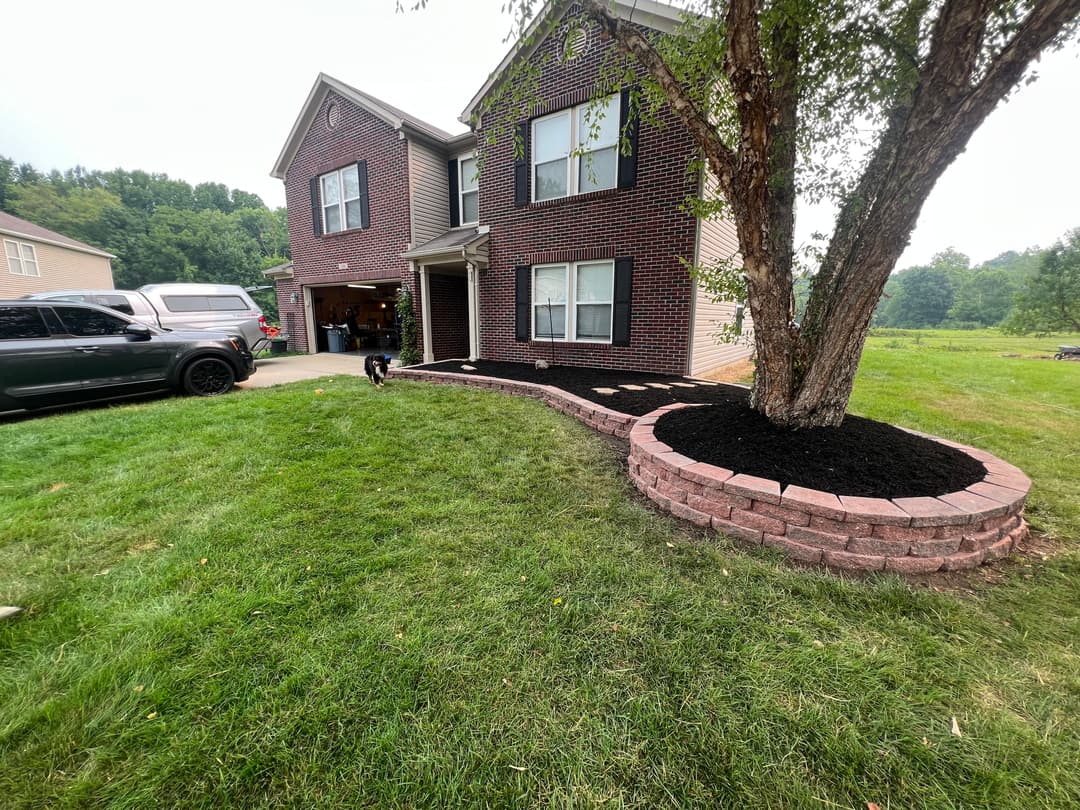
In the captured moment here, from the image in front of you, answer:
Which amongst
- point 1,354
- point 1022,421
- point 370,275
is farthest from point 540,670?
point 370,275

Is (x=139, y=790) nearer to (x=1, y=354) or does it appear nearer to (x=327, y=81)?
(x=1, y=354)

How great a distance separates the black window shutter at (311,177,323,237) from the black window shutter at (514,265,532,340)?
6.91m

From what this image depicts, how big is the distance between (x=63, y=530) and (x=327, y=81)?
12227 mm

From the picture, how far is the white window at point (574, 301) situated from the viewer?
24.6 feet

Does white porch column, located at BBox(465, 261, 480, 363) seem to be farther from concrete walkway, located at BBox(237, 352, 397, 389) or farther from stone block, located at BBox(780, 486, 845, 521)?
stone block, located at BBox(780, 486, 845, 521)

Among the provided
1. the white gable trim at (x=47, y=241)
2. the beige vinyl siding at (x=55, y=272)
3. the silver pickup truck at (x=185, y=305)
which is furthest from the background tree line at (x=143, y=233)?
the silver pickup truck at (x=185, y=305)

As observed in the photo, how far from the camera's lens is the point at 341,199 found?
11102mm

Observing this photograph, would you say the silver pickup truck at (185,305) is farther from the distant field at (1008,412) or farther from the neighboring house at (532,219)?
the distant field at (1008,412)

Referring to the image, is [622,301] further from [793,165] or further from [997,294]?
[997,294]

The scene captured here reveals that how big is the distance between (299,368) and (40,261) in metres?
20.6

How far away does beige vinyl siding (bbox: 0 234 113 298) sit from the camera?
17.7 metres

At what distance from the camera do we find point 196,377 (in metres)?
6.48

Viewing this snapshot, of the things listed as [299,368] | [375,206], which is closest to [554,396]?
[299,368]

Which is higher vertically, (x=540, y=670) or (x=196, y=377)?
(x=196, y=377)
